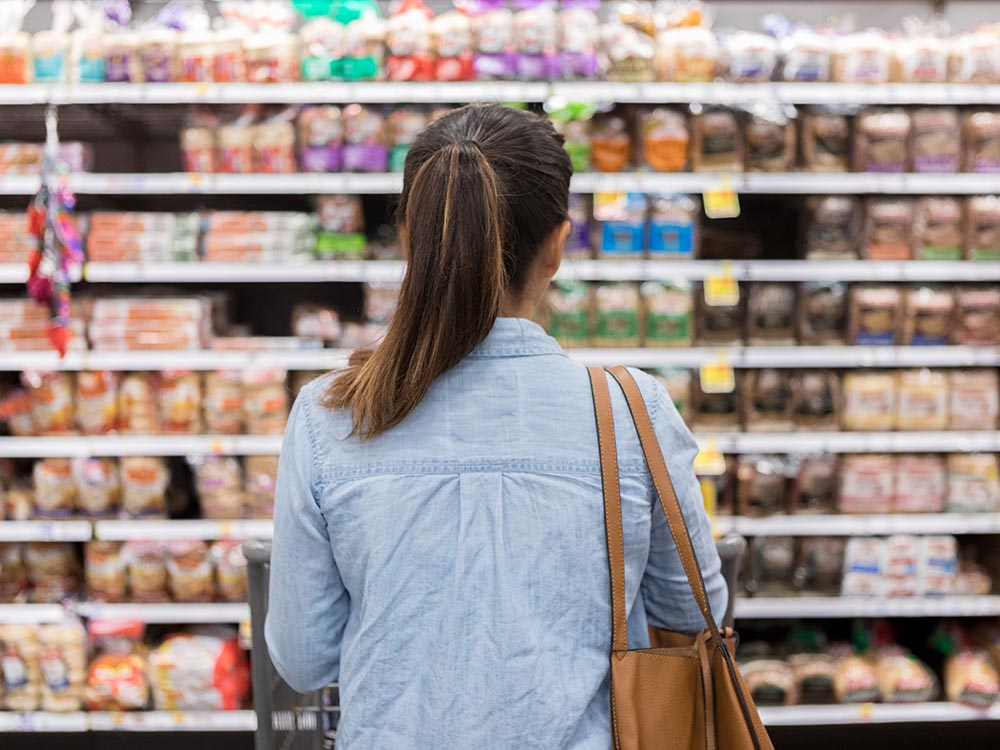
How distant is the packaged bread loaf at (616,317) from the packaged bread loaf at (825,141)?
76cm

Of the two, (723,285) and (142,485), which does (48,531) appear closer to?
(142,485)

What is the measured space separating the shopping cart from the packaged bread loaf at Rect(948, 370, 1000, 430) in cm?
179

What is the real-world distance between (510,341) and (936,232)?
8.23 ft

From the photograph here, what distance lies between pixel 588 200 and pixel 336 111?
2.95 ft

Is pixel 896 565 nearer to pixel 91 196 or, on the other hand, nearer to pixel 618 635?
pixel 618 635

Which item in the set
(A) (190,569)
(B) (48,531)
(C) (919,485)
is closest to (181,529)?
(A) (190,569)

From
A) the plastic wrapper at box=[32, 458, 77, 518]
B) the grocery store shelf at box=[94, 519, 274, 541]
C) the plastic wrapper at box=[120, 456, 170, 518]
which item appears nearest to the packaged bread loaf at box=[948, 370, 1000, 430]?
the grocery store shelf at box=[94, 519, 274, 541]

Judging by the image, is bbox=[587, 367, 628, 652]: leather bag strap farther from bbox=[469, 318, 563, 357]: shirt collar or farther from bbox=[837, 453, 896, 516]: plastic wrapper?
bbox=[837, 453, 896, 516]: plastic wrapper

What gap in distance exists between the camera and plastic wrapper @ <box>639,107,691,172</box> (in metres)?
3.01

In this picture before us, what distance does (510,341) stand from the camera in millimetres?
1088

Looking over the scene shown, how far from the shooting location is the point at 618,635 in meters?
1.06

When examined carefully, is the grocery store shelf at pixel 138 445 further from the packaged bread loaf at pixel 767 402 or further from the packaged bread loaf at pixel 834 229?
the packaged bread loaf at pixel 834 229

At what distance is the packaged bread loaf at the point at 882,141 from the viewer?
9.88 ft

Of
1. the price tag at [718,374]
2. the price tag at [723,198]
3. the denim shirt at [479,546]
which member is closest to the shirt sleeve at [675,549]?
the denim shirt at [479,546]
